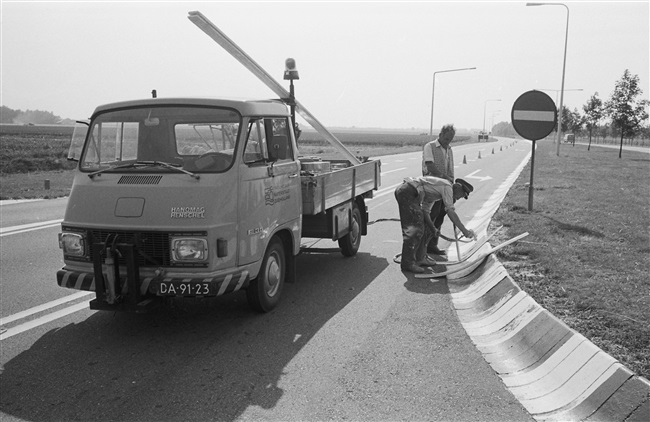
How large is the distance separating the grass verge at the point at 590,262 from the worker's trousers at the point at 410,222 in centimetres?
110

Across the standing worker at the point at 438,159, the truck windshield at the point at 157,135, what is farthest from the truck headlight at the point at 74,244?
the standing worker at the point at 438,159

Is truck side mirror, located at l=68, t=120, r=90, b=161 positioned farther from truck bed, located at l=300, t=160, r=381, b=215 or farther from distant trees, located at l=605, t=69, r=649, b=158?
distant trees, located at l=605, t=69, r=649, b=158

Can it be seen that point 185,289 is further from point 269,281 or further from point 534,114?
point 534,114

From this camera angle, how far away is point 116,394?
13.1ft

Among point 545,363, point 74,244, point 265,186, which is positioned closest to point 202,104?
point 265,186

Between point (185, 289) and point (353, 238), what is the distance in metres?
4.15

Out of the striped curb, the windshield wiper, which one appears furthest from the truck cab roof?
the striped curb

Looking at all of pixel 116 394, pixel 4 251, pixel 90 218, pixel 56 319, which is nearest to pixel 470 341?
pixel 116 394

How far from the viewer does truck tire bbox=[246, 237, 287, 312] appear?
18.5 ft

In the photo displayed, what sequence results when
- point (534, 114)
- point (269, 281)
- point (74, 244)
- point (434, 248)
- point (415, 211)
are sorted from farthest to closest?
point (534, 114) < point (434, 248) < point (415, 211) < point (269, 281) < point (74, 244)

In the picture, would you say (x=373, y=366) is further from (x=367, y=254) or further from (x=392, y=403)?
(x=367, y=254)

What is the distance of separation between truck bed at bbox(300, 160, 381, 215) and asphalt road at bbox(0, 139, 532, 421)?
1.01 metres

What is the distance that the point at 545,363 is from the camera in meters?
4.37

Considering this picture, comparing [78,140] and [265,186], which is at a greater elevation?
[78,140]
